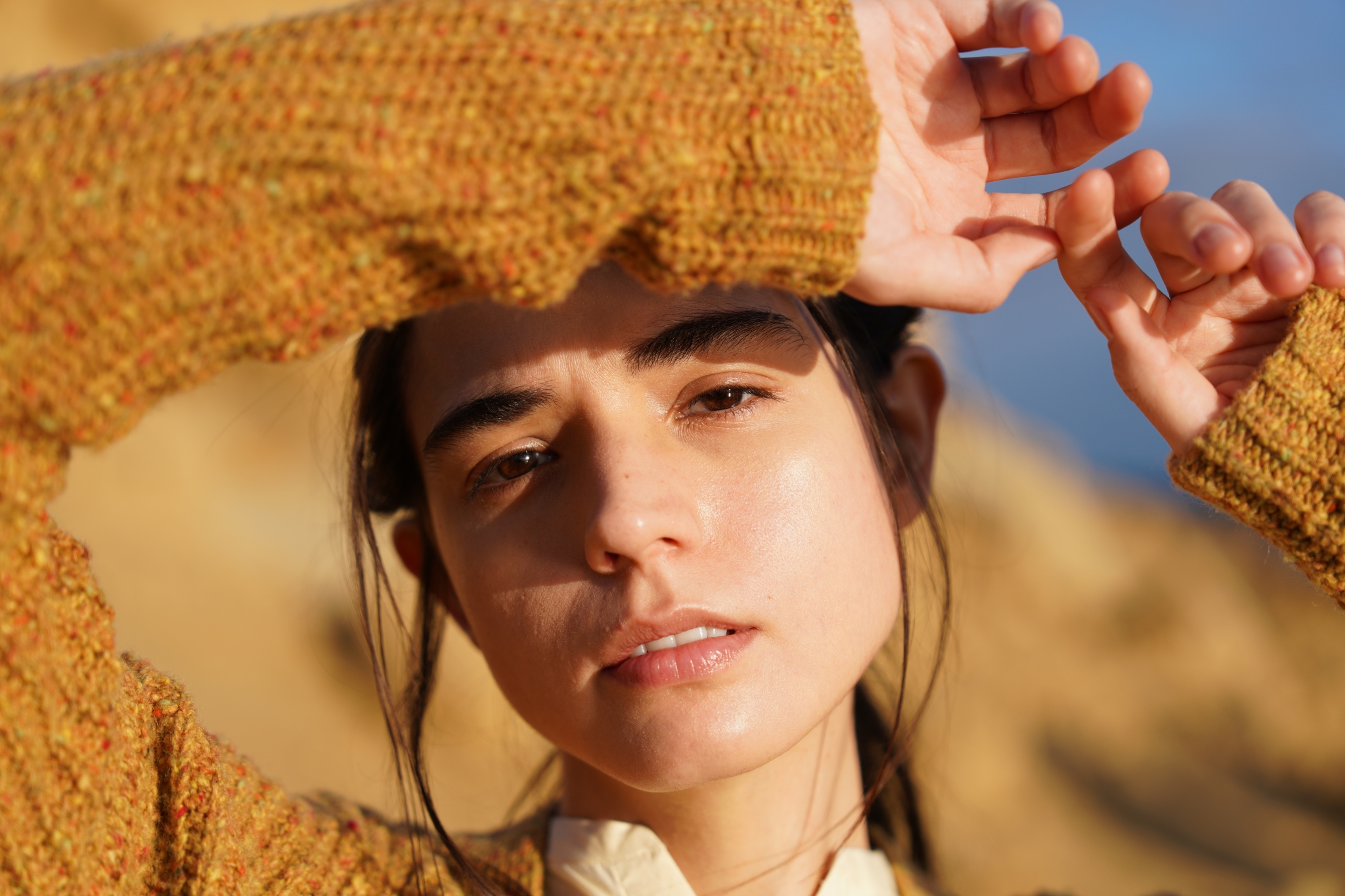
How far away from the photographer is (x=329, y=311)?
1.09 metres

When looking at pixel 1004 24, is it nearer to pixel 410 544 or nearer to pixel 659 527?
pixel 659 527

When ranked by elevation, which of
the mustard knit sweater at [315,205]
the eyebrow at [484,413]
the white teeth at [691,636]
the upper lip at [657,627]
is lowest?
the white teeth at [691,636]

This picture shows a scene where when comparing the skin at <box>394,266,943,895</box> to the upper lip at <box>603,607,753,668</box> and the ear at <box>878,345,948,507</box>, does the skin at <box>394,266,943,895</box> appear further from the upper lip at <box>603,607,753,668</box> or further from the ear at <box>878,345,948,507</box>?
the ear at <box>878,345,948,507</box>

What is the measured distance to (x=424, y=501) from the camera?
1857mm

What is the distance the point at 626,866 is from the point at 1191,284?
1.35 meters

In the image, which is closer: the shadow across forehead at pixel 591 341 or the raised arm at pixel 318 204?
the raised arm at pixel 318 204

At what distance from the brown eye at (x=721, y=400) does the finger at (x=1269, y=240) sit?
0.76m

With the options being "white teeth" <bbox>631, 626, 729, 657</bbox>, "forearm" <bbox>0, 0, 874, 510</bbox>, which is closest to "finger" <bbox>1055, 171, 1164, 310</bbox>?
"forearm" <bbox>0, 0, 874, 510</bbox>

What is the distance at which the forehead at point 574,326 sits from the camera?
1421 millimetres

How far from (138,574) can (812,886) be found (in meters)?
5.50

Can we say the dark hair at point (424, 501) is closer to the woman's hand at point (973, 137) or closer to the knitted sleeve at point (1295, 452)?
the woman's hand at point (973, 137)

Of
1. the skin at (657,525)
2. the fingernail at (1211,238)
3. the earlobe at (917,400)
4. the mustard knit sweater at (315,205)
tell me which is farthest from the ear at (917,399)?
the mustard knit sweater at (315,205)

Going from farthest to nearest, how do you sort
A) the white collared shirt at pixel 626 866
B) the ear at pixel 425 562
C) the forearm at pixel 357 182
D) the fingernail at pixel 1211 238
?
the ear at pixel 425 562
the white collared shirt at pixel 626 866
the fingernail at pixel 1211 238
the forearm at pixel 357 182

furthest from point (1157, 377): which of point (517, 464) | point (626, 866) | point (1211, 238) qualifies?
point (626, 866)
